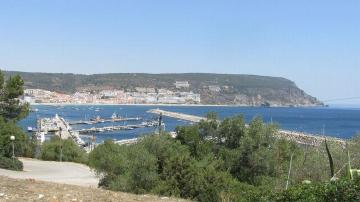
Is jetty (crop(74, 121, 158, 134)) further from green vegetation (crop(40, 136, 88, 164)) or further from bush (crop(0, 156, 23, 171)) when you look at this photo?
bush (crop(0, 156, 23, 171))

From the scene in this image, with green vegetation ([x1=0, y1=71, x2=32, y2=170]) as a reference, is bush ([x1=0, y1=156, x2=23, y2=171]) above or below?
below

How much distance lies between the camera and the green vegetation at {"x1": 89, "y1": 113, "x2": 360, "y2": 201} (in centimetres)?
1248

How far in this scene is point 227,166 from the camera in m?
32.0

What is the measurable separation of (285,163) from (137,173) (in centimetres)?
1294

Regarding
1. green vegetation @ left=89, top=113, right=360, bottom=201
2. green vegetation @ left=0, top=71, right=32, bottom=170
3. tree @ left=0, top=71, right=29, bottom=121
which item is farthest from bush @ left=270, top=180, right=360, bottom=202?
tree @ left=0, top=71, right=29, bottom=121

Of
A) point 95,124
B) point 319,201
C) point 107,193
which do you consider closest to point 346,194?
point 319,201

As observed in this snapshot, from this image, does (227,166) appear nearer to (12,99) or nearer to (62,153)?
(12,99)

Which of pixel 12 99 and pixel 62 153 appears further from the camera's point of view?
pixel 62 153

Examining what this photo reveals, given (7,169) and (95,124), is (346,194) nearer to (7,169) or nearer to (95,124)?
(7,169)

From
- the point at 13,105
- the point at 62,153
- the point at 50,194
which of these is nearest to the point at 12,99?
the point at 13,105

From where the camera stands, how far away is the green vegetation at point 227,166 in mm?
12483

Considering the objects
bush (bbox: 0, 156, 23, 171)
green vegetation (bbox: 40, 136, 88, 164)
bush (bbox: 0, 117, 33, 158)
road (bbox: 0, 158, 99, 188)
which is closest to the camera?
road (bbox: 0, 158, 99, 188)

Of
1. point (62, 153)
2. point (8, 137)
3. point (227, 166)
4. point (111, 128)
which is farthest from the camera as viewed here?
point (111, 128)

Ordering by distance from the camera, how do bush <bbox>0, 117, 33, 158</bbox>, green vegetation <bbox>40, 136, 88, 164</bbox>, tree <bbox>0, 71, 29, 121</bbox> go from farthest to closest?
1. green vegetation <bbox>40, 136, 88, 164</bbox>
2. tree <bbox>0, 71, 29, 121</bbox>
3. bush <bbox>0, 117, 33, 158</bbox>
